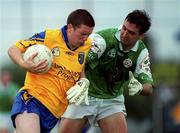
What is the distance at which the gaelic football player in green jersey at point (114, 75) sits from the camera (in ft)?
31.8

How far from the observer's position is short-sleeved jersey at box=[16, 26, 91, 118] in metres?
9.18

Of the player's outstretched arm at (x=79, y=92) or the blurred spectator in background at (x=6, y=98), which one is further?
the blurred spectator in background at (x=6, y=98)

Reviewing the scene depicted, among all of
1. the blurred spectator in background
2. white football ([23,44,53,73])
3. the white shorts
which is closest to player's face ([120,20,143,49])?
the white shorts

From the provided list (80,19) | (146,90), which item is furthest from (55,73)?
(146,90)

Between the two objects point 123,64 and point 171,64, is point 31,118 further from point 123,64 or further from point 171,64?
point 171,64

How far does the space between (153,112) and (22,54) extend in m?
10.3

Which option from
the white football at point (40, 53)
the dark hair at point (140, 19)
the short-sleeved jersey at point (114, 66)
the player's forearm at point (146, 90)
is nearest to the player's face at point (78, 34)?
the white football at point (40, 53)

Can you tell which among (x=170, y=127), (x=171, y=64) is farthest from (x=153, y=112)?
(x=171, y=64)

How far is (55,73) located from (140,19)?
1.28 metres

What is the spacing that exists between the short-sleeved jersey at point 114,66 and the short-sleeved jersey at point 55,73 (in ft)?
1.82

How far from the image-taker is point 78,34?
360 inches

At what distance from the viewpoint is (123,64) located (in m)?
9.96

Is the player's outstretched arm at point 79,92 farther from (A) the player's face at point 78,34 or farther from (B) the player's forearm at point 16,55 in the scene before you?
(B) the player's forearm at point 16,55

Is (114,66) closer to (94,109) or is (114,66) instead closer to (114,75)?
(114,75)
